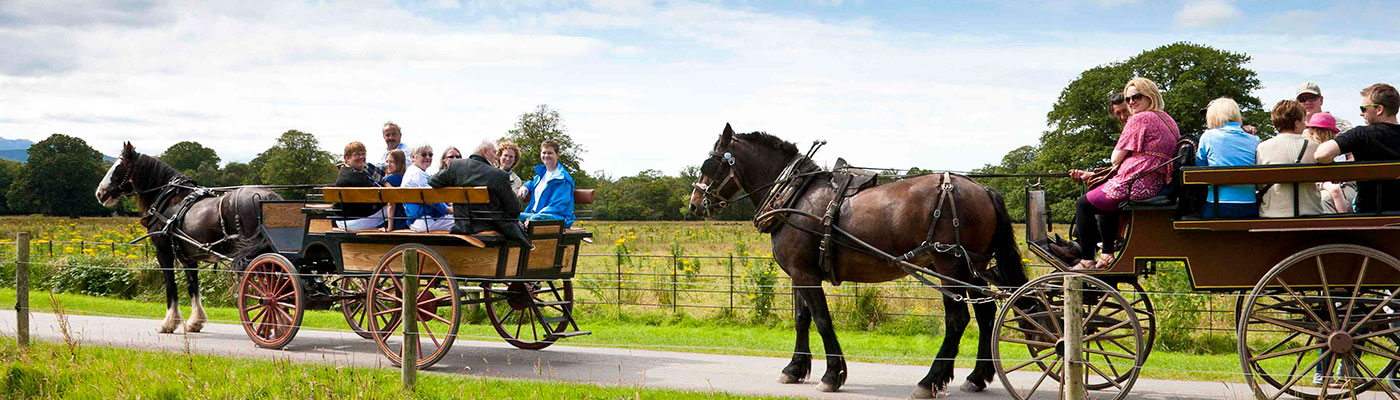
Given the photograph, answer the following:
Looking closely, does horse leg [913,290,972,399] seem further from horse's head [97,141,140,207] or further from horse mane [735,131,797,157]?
horse's head [97,141,140,207]

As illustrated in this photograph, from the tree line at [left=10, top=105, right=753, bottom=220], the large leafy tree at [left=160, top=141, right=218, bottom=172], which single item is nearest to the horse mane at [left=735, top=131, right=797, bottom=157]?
the tree line at [left=10, top=105, right=753, bottom=220]

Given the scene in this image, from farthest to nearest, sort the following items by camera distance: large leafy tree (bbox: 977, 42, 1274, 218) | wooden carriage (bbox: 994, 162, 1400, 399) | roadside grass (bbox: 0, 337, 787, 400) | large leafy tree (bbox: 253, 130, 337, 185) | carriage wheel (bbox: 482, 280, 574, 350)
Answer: large leafy tree (bbox: 253, 130, 337, 185) → large leafy tree (bbox: 977, 42, 1274, 218) → carriage wheel (bbox: 482, 280, 574, 350) → roadside grass (bbox: 0, 337, 787, 400) → wooden carriage (bbox: 994, 162, 1400, 399)

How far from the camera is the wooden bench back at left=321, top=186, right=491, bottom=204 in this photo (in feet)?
27.4

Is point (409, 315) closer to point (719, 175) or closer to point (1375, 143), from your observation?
point (719, 175)

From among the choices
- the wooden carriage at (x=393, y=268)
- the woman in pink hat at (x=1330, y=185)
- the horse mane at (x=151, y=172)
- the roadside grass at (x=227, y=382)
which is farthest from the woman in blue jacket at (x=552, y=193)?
the woman in pink hat at (x=1330, y=185)

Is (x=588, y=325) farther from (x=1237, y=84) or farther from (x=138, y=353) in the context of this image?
(x=1237, y=84)

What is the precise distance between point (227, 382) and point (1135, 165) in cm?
698

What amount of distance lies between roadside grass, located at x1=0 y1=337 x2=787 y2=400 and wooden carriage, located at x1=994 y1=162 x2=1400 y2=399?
2708mm

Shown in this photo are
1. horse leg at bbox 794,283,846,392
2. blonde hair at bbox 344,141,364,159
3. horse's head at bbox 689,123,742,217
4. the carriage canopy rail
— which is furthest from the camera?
blonde hair at bbox 344,141,364,159

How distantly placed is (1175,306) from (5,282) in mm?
19955

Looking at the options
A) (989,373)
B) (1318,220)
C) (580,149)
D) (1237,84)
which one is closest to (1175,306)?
(989,373)

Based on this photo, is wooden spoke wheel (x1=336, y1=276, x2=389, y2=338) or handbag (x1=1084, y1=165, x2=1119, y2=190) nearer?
handbag (x1=1084, y1=165, x2=1119, y2=190)

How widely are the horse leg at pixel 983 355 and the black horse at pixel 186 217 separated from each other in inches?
283

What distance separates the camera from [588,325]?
13039 millimetres
